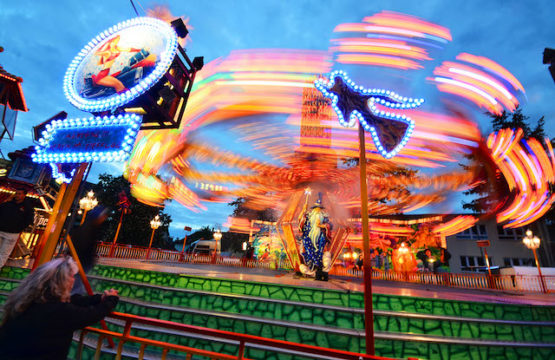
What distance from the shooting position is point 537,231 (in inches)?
917

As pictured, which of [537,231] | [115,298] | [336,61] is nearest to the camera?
[115,298]

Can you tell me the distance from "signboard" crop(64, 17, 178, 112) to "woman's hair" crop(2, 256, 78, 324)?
15.3 ft

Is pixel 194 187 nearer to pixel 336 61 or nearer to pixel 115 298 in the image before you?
pixel 336 61

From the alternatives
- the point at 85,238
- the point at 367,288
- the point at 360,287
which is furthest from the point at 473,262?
the point at 85,238

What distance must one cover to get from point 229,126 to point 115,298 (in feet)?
24.7


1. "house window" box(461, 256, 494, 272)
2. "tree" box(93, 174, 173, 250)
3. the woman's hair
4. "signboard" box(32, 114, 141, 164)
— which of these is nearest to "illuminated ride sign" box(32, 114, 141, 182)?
"signboard" box(32, 114, 141, 164)

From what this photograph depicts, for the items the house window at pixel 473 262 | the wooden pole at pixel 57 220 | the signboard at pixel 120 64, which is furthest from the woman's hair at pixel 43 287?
the house window at pixel 473 262

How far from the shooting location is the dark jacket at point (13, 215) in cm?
569

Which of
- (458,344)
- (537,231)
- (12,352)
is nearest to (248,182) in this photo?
(458,344)

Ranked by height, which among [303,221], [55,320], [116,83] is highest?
[116,83]

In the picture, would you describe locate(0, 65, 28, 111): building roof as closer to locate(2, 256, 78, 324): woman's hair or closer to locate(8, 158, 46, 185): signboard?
locate(8, 158, 46, 185): signboard

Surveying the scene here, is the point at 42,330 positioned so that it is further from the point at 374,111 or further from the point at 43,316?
the point at 374,111

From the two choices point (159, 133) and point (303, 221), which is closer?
point (303, 221)

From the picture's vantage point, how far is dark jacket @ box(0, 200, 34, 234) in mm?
5691
